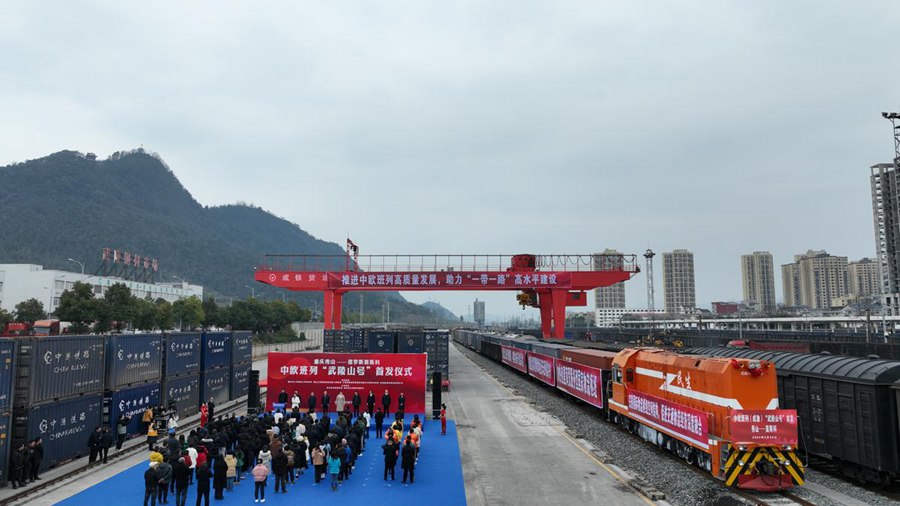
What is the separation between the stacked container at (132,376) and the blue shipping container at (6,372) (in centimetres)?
587

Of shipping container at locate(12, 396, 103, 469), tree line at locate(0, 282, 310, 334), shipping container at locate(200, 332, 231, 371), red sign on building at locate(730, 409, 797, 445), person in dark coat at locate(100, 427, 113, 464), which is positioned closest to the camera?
red sign on building at locate(730, 409, 797, 445)

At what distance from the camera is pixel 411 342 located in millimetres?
43844

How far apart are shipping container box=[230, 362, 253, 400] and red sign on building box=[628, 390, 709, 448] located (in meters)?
25.8

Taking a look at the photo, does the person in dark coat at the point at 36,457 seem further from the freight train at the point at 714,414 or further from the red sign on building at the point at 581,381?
the red sign on building at the point at 581,381

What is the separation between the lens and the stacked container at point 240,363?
37531 mm

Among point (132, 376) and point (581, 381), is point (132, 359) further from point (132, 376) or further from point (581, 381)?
point (581, 381)

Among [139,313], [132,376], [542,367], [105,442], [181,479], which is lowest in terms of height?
[105,442]

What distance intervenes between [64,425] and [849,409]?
26.7m

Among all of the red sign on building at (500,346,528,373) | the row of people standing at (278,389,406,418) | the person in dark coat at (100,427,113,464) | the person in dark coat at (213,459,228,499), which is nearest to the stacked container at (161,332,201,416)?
the row of people standing at (278,389,406,418)

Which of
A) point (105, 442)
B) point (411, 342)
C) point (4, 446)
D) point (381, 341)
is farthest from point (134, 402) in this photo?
point (411, 342)

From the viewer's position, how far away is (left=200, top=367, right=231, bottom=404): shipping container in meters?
33.2

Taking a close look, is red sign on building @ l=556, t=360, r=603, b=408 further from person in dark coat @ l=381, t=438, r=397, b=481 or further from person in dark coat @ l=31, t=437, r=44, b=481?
person in dark coat @ l=31, t=437, r=44, b=481

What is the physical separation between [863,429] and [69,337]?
2727 centimetres

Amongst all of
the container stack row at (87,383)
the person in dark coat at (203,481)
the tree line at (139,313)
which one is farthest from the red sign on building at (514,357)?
the tree line at (139,313)
